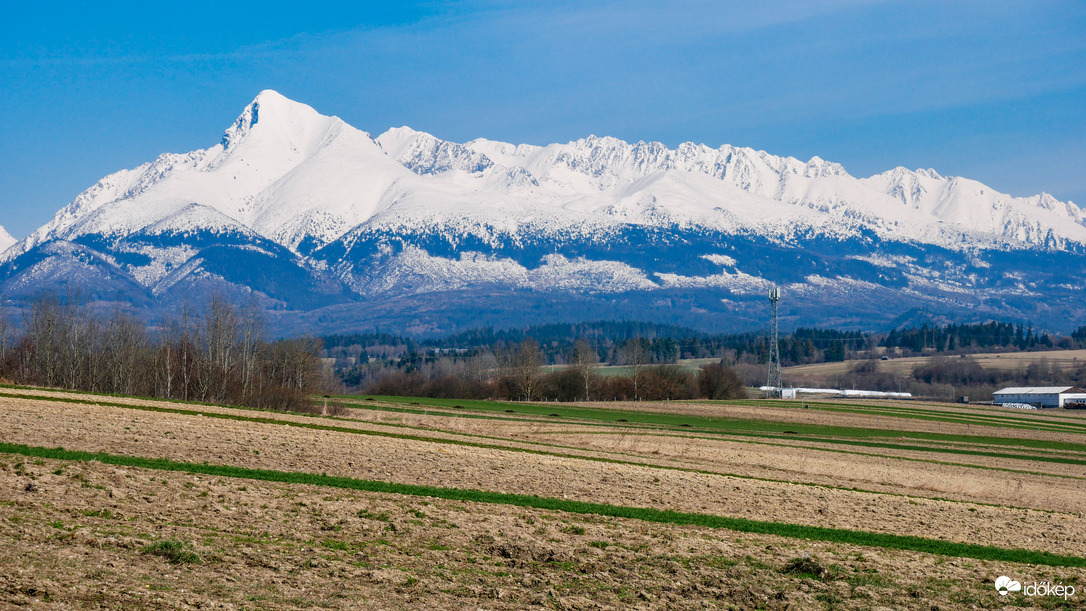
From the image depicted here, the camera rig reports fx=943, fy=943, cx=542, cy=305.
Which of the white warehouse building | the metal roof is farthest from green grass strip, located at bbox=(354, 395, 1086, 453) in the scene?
the metal roof

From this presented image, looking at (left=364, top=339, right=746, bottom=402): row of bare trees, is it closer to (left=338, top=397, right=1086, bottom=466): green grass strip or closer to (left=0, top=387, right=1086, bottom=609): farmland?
(left=338, top=397, right=1086, bottom=466): green grass strip

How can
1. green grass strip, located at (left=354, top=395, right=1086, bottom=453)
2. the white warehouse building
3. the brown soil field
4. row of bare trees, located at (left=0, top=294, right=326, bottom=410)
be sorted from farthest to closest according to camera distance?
1. the white warehouse building
2. row of bare trees, located at (left=0, top=294, right=326, bottom=410)
3. green grass strip, located at (left=354, top=395, right=1086, bottom=453)
4. the brown soil field

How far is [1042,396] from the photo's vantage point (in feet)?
583

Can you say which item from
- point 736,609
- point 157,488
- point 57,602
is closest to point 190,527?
point 157,488

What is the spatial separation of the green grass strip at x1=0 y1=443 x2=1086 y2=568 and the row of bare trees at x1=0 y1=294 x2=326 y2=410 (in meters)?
50.7

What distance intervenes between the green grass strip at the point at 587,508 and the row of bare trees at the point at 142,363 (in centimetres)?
5075

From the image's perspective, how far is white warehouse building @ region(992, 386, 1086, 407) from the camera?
17525 cm

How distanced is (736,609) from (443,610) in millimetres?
6054

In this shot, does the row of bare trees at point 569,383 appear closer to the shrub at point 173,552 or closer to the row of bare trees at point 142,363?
the row of bare trees at point 142,363

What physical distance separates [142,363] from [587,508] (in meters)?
76.2

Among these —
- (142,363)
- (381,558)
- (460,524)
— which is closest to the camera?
(381,558)

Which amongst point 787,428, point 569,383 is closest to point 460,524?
point 787,428

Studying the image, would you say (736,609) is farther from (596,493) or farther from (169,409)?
(169,409)

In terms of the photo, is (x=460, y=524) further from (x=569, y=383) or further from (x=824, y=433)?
(x=569, y=383)
